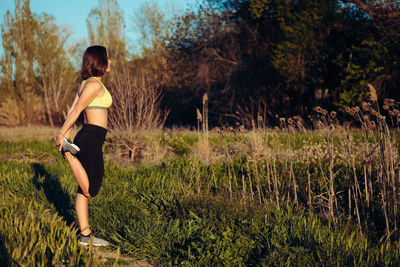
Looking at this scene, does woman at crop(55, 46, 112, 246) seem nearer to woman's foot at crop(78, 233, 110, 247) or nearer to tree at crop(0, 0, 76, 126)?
woman's foot at crop(78, 233, 110, 247)

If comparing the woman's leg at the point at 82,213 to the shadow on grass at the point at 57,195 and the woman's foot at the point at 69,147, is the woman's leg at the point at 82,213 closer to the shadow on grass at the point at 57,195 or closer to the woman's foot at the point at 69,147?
the woman's foot at the point at 69,147

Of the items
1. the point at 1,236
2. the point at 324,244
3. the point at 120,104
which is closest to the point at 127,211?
the point at 1,236

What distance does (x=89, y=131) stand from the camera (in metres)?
3.45

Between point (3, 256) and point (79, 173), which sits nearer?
point (3, 256)

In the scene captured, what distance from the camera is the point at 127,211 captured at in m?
4.34

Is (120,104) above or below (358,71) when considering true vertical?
below

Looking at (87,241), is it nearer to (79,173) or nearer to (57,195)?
(79,173)

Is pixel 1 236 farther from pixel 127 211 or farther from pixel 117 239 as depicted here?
pixel 127 211

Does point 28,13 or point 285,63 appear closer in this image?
point 285,63

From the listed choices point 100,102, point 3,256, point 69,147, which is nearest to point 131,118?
point 100,102

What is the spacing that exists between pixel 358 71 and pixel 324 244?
11616 millimetres

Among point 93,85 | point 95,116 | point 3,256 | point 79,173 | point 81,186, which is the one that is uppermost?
point 93,85

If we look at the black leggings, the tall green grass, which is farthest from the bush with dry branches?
the black leggings

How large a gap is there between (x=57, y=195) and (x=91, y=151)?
221 cm
